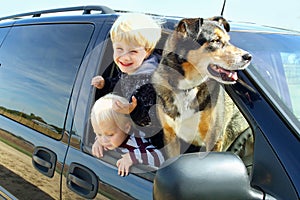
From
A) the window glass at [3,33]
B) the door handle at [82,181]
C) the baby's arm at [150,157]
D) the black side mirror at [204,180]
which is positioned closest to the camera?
the black side mirror at [204,180]

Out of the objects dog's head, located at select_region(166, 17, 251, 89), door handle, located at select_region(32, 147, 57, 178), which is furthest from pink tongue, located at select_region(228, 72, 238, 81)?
door handle, located at select_region(32, 147, 57, 178)

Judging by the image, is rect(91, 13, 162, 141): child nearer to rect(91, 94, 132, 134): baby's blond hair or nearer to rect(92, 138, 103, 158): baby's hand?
rect(91, 94, 132, 134): baby's blond hair

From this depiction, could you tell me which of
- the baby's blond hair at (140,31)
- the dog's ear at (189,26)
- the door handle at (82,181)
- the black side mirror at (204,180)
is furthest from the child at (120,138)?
the black side mirror at (204,180)

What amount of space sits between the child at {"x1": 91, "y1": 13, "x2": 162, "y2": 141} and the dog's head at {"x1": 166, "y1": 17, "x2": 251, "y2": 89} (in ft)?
0.37

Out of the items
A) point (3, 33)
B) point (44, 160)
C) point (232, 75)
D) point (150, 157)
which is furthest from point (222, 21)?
point (3, 33)

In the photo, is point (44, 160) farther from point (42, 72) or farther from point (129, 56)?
point (129, 56)

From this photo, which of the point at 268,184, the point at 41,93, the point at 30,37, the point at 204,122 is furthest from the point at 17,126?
the point at 268,184

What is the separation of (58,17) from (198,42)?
1278 millimetres

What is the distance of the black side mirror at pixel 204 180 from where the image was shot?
50.6 inches

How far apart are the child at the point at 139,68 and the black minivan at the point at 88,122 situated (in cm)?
14

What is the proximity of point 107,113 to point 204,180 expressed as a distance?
861 mm

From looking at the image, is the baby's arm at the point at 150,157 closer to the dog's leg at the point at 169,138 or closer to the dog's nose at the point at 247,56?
the dog's leg at the point at 169,138

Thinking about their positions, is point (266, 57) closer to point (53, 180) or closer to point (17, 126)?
point (53, 180)

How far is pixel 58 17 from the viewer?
2.91 m
